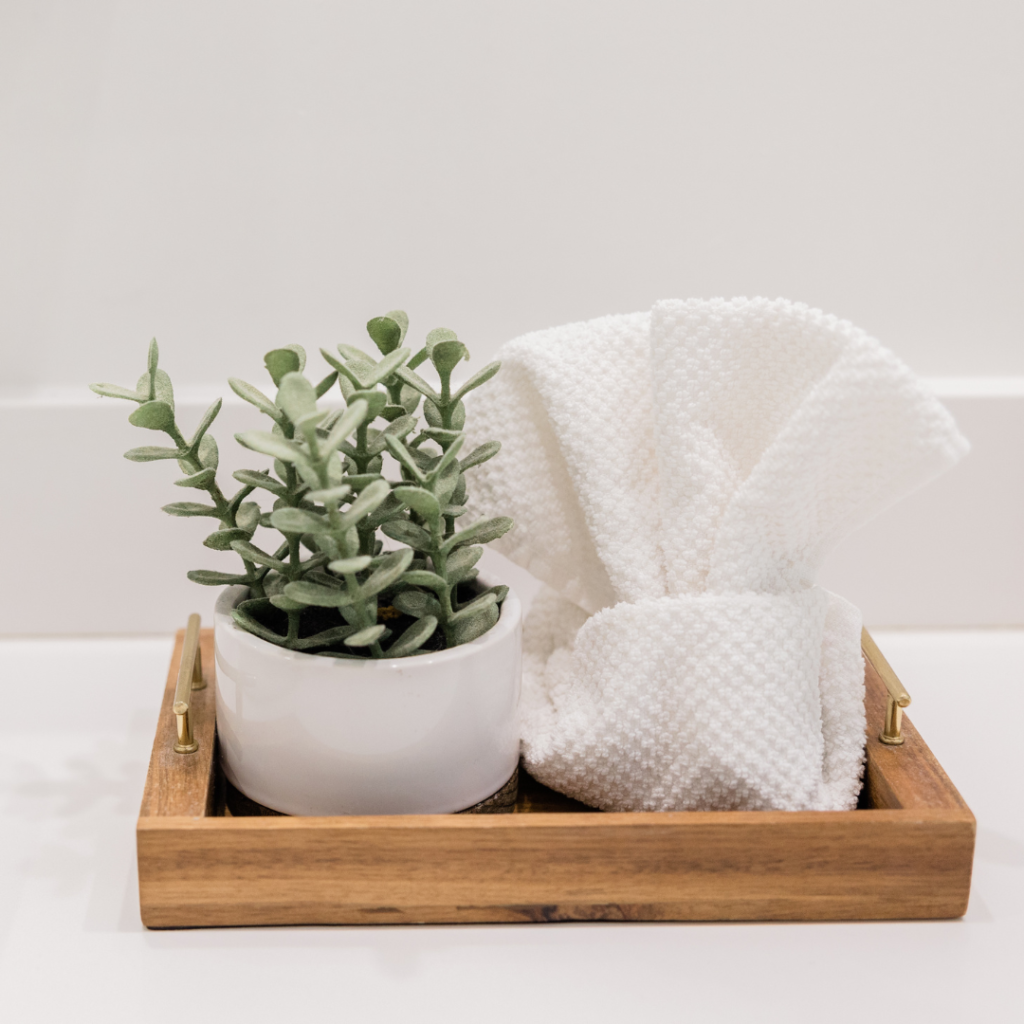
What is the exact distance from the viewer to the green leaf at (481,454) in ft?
1.40

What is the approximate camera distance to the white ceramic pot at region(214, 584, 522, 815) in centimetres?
39

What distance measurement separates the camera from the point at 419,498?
37cm

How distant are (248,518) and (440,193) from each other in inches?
10.6

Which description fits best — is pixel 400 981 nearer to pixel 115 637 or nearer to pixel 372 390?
pixel 372 390

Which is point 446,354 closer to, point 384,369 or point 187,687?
point 384,369

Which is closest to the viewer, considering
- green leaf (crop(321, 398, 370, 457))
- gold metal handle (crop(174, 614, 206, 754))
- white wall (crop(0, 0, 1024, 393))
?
green leaf (crop(321, 398, 370, 457))

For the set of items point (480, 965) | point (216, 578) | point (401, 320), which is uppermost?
point (401, 320)

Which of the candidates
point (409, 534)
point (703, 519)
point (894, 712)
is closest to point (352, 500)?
point (409, 534)

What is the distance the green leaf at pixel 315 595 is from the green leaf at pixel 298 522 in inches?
0.9

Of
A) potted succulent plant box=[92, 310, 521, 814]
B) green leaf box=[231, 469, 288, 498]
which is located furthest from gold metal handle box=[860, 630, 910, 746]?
green leaf box=[231, 469, 288, 498]

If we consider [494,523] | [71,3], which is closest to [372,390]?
[494,523]

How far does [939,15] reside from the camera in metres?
0.61

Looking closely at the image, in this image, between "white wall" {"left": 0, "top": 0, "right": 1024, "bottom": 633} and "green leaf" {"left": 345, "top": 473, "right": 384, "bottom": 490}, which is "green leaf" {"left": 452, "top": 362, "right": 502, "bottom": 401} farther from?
"white wall" {"left": 0, "top": 0, "right": 1024, "bottom": 633}

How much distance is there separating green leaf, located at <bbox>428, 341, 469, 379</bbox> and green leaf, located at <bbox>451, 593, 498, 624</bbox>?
0.09m
